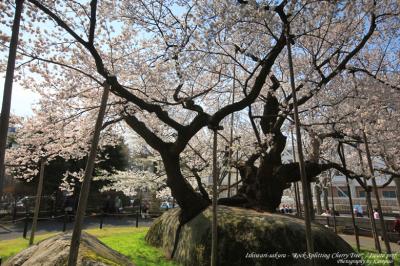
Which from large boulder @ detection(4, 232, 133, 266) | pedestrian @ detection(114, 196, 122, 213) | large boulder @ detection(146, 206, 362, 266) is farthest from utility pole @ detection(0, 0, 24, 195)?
pedestrian @ detection(114, 196, 122, 213)

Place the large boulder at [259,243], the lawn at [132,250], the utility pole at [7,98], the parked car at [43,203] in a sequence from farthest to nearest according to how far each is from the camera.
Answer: the parked car at [43,203], the lawn at [132,250], the large boulder at [259,243], the utility pole at [7,98]

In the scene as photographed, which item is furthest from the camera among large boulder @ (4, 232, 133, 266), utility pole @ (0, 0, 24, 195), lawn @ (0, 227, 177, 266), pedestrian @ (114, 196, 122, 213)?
pedestrian @ (114, 196, 122, 213)

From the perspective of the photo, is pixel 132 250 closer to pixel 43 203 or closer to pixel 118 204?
pixel 43 203

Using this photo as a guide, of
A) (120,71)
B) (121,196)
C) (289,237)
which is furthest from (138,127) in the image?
(121,196)

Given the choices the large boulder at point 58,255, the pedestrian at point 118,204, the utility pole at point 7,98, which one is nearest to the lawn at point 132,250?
the large boulder at point 58,255

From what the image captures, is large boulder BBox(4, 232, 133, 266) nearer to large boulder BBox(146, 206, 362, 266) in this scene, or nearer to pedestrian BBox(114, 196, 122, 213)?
large boulder BBox(146, 206, 362, 266)

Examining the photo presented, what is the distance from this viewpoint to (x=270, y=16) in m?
7.38

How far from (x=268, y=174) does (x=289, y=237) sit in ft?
11.0

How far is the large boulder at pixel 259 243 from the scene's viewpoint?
7312mm

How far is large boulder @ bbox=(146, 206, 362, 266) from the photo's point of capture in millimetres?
7312

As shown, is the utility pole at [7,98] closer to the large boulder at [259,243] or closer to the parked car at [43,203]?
the large boulder at [259,243]

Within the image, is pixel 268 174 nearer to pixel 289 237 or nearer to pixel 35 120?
pixel 289 237

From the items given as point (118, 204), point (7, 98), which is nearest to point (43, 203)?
point (118, 204)

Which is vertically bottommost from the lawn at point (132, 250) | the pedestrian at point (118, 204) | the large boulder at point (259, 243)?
the lawn at point (132, 250)
